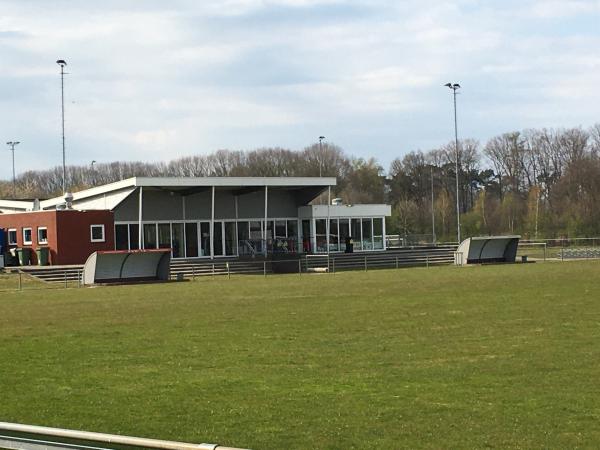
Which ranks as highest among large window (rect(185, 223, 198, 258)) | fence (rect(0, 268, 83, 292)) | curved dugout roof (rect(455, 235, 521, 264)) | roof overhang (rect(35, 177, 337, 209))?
roof overhang (rect(35, 177, 337, 209))

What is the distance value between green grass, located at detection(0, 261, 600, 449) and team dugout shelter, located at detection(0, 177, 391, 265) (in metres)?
29.1

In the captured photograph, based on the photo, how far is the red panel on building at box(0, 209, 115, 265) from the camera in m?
53.0

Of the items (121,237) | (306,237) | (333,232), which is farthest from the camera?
(333,232)

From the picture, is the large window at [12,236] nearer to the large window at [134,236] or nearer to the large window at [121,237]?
the large window at [121,237]

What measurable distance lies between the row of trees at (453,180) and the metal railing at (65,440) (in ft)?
267

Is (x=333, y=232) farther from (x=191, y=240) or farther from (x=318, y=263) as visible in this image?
(x=191, y=240)

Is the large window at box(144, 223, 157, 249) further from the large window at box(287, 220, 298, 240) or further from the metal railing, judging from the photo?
the metal railing

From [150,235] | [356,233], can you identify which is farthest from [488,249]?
[150,235]

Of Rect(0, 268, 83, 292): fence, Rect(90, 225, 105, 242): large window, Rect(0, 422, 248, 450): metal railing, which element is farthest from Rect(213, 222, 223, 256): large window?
Rect(0, 422, 248, 450): metal railing

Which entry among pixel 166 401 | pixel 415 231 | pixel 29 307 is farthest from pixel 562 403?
pixel 415 231

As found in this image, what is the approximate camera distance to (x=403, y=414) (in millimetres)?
10414

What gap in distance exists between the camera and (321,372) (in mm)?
13406

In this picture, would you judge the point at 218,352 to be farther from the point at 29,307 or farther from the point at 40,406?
the point at 29,307

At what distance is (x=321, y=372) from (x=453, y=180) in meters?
108
